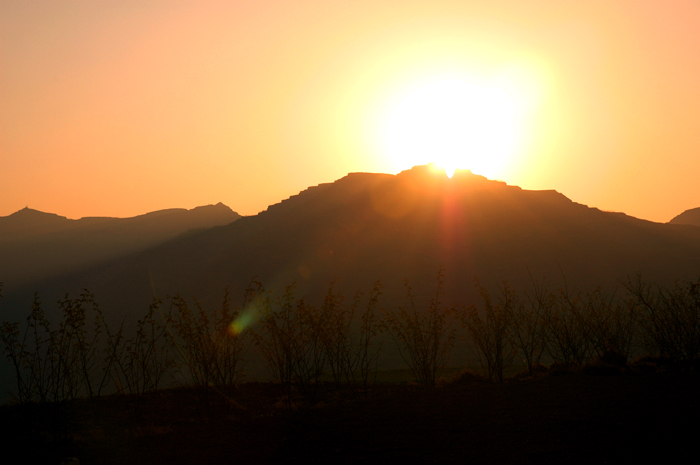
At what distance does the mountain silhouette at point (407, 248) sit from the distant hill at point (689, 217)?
202 ft

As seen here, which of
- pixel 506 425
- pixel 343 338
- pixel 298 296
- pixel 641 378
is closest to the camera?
pixel 506 425

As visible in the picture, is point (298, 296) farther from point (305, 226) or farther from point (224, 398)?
point (224, 398)

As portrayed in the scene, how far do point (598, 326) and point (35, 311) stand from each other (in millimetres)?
14990

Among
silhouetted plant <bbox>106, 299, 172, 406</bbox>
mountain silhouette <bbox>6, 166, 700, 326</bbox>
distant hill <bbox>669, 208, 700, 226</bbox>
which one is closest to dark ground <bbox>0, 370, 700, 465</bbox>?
silhouetted plant <bbox>106, 299, 172, 406</bbox>

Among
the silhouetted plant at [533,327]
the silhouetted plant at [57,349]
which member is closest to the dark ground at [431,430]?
the silhouetted plant at [57,349]

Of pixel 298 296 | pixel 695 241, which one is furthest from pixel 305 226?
pixel 695 241

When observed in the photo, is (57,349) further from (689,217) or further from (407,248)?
(689,217)

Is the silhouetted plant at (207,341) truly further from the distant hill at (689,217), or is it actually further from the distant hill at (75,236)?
the distant hill at (689,217)

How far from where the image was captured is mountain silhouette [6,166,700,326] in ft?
213

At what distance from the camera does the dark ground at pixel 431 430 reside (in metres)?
5.77

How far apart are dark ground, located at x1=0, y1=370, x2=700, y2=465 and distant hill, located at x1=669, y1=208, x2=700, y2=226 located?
163986 mm

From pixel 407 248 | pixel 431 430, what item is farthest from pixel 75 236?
A: pixel 431 430

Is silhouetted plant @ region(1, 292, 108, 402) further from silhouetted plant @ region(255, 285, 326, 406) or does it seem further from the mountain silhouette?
the mountain silhouette

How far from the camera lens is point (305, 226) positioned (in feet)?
273
